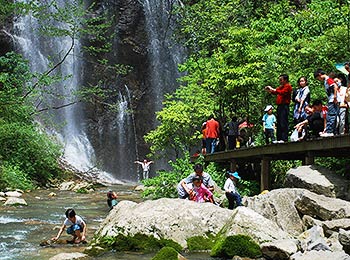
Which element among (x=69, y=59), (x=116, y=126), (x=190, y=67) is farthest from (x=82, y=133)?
(x=190, y=67)

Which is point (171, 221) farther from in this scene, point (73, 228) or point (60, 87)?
point (60, 87)

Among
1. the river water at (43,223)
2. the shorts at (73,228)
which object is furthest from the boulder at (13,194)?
the shorts at (73,228)

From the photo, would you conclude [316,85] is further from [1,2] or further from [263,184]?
[1,2]

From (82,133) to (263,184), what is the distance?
70.1 feet

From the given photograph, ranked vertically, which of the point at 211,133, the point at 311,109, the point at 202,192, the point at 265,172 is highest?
the point at 311,109

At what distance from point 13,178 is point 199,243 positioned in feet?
45.9

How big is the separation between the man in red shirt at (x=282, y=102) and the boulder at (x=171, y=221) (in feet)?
11.5

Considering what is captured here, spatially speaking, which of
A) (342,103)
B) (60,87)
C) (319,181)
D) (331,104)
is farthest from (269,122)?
(60,87)

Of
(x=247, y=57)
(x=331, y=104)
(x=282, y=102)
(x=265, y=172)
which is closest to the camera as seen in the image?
(x=331, y=104)

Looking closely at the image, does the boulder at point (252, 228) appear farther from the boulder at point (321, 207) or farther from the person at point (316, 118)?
the person at point (316, 118)

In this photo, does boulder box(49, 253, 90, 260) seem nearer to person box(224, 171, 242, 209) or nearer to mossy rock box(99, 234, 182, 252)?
mossy rock box(99, 234, 182, 252)

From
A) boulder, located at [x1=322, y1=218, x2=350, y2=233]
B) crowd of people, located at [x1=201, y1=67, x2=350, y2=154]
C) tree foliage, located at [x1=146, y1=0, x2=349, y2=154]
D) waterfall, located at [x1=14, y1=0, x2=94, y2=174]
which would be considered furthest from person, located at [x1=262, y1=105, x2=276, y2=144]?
waterfall, located at [x1=14, y1=0, x2=94, y2=174]

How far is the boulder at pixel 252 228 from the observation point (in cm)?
725

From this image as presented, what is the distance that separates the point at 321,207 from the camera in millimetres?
7938
